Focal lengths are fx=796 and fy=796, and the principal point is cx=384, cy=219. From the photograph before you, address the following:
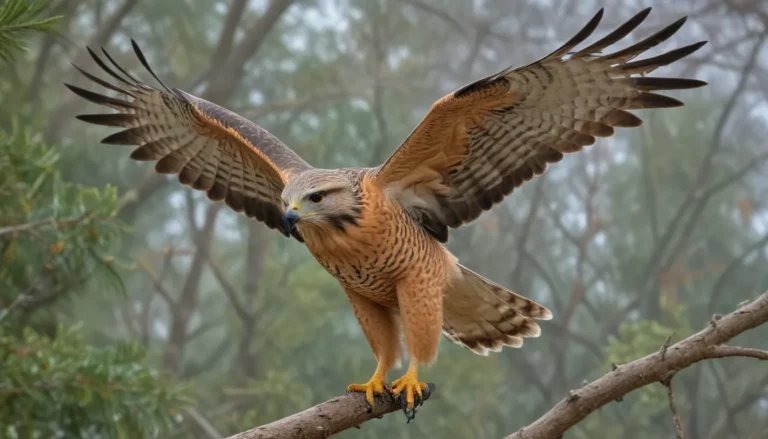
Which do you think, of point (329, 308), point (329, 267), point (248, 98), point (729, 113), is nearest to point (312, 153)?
point (248, 98)

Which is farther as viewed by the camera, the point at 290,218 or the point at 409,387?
the point at 409,387

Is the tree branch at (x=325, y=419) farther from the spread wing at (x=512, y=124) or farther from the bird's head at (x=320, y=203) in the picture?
the spread wing at (x=512, y=124)

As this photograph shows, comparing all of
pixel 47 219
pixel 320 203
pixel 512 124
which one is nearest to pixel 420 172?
pixel 512 124

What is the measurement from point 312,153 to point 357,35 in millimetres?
1332

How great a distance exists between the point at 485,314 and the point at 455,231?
163 inches

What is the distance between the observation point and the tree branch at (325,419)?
6.79ft

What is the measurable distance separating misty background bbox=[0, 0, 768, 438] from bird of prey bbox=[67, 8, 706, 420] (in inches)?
136

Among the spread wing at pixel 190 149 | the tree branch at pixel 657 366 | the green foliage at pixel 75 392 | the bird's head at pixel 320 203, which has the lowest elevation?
the green foliage at pixel 75 392

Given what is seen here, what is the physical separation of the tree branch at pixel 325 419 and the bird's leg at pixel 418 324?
8 centimetres

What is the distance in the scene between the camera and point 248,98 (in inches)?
306

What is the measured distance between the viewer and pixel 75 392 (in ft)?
11.3

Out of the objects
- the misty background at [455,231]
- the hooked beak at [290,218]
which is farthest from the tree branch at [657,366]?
the misty background at [455,231]

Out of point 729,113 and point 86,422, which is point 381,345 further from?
point 729,113

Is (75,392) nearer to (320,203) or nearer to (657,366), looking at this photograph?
(320,203)
